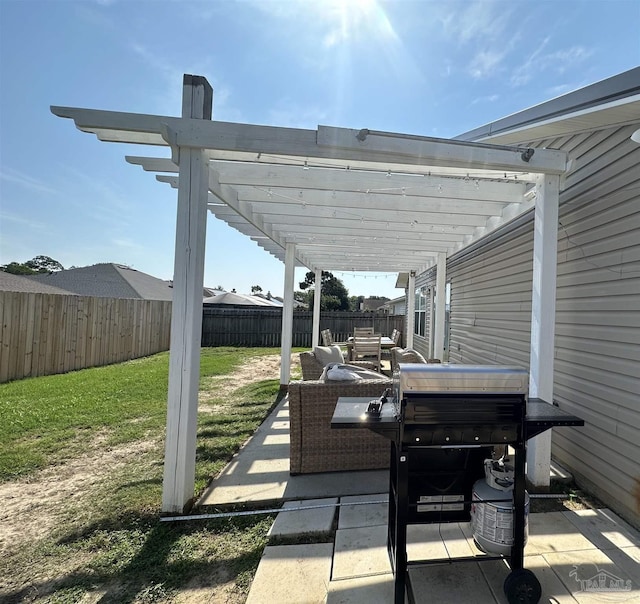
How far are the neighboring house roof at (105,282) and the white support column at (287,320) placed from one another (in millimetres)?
8331

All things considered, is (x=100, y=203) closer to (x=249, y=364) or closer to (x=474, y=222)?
(x=249, y=364)

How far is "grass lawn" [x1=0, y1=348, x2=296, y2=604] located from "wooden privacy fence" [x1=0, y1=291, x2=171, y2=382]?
1.62 metres

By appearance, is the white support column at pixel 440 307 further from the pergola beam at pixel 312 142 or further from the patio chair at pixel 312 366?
the pergola beam at pixel 312 142

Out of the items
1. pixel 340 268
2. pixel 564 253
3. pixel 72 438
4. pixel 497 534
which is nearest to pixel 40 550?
pixel 72 438

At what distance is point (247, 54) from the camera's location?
402 centimetres

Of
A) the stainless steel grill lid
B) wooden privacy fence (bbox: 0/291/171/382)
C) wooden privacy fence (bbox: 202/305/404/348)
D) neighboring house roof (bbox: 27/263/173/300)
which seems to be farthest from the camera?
wooden privacy fence (bbox: 202/305/404/348)

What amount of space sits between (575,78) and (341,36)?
305cm

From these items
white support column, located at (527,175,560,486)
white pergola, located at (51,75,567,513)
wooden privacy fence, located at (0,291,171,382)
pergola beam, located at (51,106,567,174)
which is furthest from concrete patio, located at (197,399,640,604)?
wooden privacy fence, located at (0,291,171,382)

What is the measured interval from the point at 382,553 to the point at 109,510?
2.00 meters

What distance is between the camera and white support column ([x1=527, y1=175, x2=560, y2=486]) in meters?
2.48

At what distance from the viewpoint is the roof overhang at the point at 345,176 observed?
226 cm

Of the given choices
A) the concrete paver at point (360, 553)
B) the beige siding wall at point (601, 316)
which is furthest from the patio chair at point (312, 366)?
the beige siding wall at point (601, 316)

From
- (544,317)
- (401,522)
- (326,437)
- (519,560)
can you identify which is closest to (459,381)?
(401,522)

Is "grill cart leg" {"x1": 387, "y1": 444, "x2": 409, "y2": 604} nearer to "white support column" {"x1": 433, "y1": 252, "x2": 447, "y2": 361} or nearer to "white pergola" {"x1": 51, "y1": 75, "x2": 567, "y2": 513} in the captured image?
"white pergola" {"x1": 51, "y1": 75, "x2": 567, "y2": 513}
